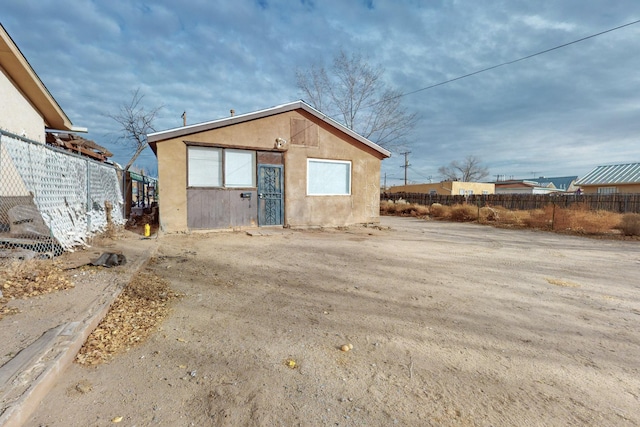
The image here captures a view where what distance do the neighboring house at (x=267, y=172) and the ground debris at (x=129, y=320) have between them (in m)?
5.29

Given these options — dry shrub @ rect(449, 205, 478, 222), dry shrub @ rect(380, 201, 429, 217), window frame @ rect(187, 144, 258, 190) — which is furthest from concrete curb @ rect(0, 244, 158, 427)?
dry shrub @ rect(380, 201, 429, 217)

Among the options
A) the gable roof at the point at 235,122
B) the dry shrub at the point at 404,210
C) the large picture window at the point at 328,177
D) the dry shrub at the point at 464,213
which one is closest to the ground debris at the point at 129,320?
the gable roof at the point at 235,122

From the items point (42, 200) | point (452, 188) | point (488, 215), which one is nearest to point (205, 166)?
point (42, 200)

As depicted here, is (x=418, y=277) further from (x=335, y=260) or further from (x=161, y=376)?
(x=161, y=376)

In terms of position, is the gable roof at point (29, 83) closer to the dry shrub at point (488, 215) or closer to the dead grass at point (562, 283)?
the dead grass at point (562, 283)

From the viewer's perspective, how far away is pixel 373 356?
255 centimetres

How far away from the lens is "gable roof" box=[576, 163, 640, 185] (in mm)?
27091

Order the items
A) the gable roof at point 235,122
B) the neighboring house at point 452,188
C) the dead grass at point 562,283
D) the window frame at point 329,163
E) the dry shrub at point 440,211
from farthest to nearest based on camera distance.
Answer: the neighboring house at point 452,188 < the dry shrub at point 440,211 < the window frame at point 329,163 < the gable roof at point 235,122 < the dead grass at point 562,283

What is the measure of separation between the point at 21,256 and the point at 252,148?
6.76m

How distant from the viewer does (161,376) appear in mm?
2248

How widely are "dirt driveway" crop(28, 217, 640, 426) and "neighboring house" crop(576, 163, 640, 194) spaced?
30.2 metres

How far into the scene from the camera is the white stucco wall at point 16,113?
7.24m

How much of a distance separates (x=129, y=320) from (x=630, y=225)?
15031 millimetres

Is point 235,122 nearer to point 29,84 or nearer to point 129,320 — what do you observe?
point 29,84
